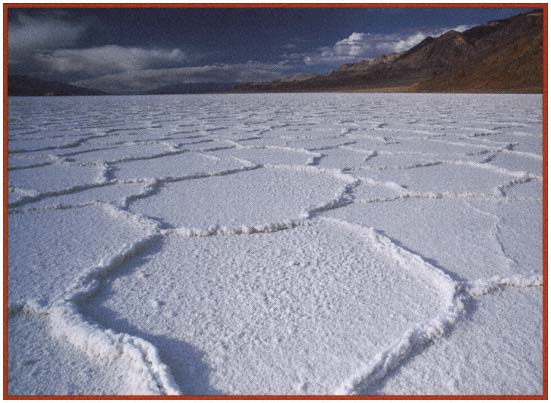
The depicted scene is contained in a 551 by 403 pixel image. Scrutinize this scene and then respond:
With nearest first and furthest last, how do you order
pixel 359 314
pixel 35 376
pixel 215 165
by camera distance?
pixel 35 376 → pixel 359 314 → pixel 215 165

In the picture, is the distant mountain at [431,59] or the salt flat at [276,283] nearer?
the salt flat at [276,283]

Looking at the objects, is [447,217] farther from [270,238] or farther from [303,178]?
[303,178]

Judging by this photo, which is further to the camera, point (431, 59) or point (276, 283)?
point (431, 59)

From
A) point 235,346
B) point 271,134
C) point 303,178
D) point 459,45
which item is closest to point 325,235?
point 235,346

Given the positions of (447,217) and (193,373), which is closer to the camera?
(193,373)

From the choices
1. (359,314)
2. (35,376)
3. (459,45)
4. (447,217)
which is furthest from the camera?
(459,45)

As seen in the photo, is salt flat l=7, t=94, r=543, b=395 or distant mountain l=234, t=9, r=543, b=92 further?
distant mountain l=234, t=9, r=543, b=92

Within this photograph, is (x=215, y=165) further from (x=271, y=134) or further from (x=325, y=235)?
(x=271, y=134)
